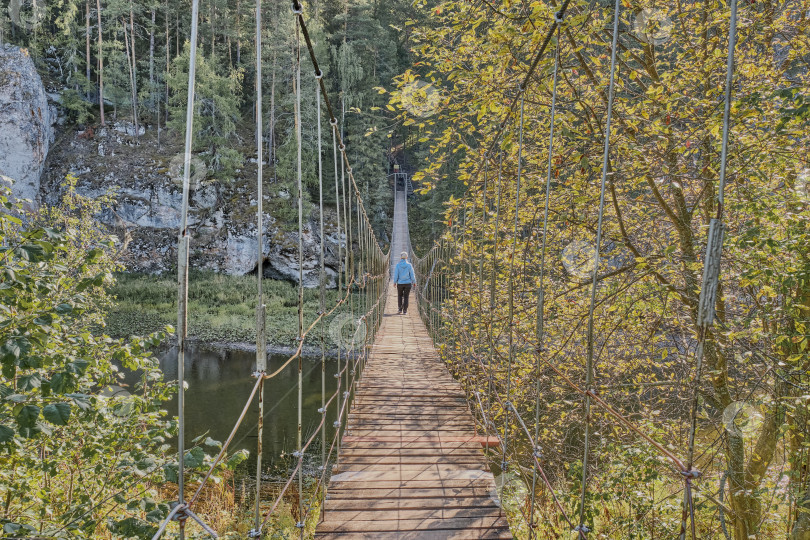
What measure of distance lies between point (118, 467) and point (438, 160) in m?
2.73

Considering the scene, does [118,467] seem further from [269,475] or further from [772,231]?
[269,475]

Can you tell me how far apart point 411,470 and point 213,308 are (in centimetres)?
1445

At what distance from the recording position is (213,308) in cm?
1532

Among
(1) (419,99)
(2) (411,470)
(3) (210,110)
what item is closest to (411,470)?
(2) (411,470)

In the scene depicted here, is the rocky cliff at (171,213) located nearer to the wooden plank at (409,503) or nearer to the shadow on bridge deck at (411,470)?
the shadow on bridge deck at (411,470)

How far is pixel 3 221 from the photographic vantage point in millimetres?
→ 1381

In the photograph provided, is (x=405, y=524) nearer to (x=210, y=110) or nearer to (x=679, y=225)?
(x=679, y=225)

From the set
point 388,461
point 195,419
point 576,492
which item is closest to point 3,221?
point 388,461

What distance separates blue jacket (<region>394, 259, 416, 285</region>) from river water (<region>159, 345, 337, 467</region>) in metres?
2.91

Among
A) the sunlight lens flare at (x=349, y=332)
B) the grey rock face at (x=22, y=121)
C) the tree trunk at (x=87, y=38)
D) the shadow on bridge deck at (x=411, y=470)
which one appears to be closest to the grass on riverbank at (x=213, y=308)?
the sunlight lens flare at (x=349, y=332)

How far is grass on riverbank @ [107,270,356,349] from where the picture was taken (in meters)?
13.4

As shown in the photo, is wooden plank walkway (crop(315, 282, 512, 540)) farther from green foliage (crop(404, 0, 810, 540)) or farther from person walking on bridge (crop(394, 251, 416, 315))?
person walking on bridge (crop(394, 251, 416, 315))

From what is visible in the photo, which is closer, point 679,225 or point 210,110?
point 679,225

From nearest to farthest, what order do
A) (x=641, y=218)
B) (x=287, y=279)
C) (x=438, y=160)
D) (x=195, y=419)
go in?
(x=641, y=218) → (x=438, y=160) → (x=195, y=419) → (x=287, y=279)
